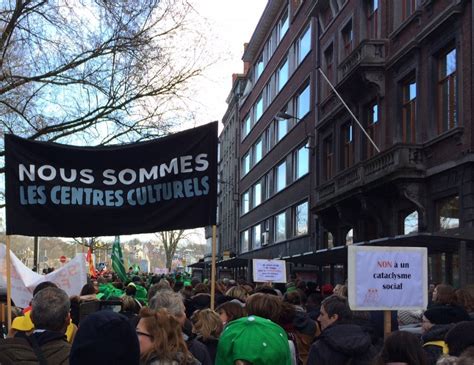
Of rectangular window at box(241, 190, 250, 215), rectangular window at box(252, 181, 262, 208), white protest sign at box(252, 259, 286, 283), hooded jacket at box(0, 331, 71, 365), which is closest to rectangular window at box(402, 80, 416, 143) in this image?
white protest sign at box(252, 259, 286, 283)

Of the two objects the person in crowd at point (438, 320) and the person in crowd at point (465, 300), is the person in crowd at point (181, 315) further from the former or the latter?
the person in crowd at point (465, 300)

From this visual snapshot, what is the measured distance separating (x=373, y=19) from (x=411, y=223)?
27.7 feet

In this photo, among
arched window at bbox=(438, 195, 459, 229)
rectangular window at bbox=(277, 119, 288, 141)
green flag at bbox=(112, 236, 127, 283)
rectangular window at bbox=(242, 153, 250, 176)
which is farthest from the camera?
rectangular window at bbox=(242, 153, 250, 176)

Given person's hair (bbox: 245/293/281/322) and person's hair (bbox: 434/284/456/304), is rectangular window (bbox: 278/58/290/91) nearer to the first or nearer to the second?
person's hair (bbox: 434/284/456/304)

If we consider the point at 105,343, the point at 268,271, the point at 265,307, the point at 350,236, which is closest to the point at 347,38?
the point at 350,236

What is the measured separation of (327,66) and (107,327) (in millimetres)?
29540

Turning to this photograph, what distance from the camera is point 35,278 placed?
27.8ft

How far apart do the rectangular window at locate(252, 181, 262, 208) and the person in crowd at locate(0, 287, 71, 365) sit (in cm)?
4616

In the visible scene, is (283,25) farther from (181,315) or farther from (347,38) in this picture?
(181,315)

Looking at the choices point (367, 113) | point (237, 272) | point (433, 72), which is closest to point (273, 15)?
point (237, 272)

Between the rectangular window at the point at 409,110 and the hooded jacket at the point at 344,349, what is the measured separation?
1651 cm

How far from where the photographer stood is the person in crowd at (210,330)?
5.59 m

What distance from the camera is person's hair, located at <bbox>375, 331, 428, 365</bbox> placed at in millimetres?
3994

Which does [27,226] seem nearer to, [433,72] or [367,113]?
[433,72]
